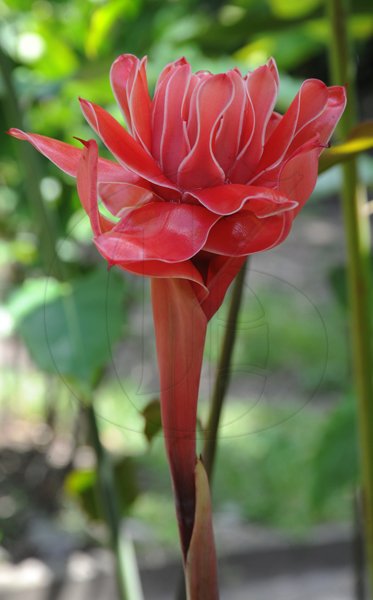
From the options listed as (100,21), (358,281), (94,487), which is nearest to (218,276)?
(358,281)

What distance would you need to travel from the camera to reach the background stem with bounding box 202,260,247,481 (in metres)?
0.26

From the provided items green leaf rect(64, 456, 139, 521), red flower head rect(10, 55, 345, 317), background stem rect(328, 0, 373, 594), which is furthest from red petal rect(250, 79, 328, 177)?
green leaf rect(64, 456, 139, 521)

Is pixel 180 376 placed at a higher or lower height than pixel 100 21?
lower

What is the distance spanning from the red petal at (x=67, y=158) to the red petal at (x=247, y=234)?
0.09 ft

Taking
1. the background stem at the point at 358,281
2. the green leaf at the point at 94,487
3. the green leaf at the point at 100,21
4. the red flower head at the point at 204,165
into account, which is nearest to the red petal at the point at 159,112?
the red flower head at the point at 204,165

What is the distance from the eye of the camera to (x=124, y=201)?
0.69 ft

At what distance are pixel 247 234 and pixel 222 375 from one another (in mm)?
79

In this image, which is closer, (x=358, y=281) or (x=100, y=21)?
(x=358, y=281)

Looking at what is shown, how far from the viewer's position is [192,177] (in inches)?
8.1

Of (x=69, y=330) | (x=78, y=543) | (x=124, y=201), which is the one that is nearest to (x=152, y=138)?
(x=124, y=201)

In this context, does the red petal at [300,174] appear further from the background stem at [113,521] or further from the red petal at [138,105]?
the background stem at [113,521]

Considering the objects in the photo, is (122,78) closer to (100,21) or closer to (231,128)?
(231,128)

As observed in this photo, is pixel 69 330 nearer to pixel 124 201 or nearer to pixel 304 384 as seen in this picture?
pixel 124 201

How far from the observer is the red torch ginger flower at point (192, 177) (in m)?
0.19
